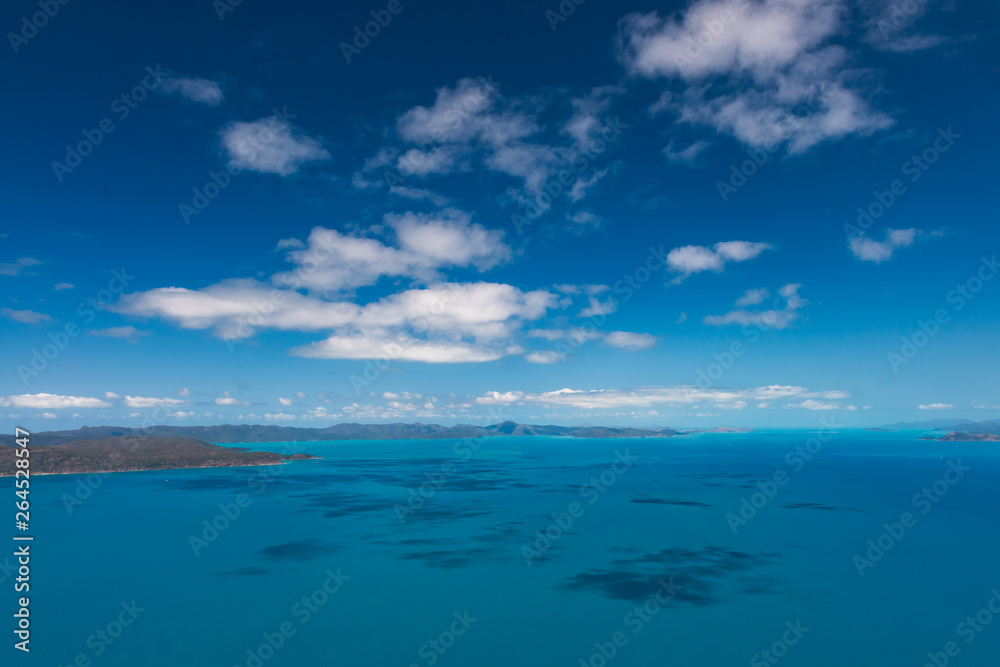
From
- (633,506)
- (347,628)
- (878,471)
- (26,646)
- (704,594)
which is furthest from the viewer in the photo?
(878,471)

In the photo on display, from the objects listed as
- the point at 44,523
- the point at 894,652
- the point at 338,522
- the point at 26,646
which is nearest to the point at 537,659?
the point at 894,652

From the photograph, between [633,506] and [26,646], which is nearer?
[26,646]

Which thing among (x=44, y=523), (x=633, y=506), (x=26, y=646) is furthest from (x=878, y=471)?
(x=44, y=523)

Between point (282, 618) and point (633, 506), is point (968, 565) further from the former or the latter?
point (282, 618)

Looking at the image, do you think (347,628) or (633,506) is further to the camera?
→ (633,506)

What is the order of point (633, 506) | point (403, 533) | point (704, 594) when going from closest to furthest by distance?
1. point (704, 594)
2. point (403, 533)
3. point (633, 506)

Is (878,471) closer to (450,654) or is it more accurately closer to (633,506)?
(633,506)
